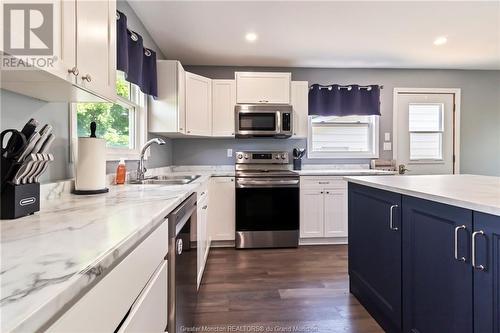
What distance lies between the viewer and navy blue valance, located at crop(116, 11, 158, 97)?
204 centimetres

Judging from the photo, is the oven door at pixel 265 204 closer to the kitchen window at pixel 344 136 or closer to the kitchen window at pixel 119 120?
the kitchen window at pixel 344 136

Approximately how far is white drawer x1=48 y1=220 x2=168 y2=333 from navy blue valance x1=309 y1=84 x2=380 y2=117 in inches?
137

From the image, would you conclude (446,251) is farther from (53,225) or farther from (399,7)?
(399,7)

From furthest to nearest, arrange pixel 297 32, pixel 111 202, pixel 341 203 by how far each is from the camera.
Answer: pixel 341 203, pixel 297 32, pixel 111 202

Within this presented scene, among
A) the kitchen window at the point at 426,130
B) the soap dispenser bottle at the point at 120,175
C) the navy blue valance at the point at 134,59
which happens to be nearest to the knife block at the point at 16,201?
the soap dispenser bottle at the point at 120,175

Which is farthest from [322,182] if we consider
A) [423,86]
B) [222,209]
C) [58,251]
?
[58,251]

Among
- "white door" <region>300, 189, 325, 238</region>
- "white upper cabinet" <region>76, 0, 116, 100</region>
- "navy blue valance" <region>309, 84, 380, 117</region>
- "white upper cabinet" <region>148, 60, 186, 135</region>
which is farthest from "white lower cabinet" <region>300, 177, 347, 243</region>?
"white upper cabinet" <region>76, 0, 116, 100</region>

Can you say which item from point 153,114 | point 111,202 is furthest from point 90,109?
point 153,114

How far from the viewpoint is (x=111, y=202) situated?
4.10 ft

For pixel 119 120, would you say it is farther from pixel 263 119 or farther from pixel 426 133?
pixel 426 133

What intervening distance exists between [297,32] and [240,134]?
53.3 inches

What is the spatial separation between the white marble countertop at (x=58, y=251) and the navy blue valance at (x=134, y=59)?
1.31 meters

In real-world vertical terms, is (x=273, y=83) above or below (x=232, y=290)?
above

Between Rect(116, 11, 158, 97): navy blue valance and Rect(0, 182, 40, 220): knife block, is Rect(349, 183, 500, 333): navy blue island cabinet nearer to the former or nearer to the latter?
Rect(0, 182, 40, 220): knife block
